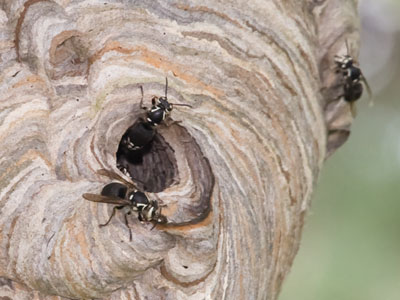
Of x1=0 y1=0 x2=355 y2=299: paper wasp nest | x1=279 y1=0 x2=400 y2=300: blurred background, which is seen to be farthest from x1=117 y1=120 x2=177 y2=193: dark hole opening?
x1=279 y1=0 x2=400 y2=300: blurred background

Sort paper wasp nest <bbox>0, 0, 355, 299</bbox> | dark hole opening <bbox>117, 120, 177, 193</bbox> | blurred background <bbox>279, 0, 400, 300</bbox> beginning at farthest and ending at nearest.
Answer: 1. blurred background <bbox>279, 0, 400, 300</bbox>
2. dark hole opening <bbox>117, 120, 177, 193</bbox>
3. paper wasp nest <bbox>0, 0, 355, 299</bbox>

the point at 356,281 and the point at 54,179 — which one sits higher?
the point at 356,281

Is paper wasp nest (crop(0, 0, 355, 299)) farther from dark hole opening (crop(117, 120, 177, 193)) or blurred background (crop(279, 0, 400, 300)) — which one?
blurred background (crop(279, 0, 400, 300))

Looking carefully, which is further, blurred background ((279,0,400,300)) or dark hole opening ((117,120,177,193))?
blurred background ((279,0,400,300))

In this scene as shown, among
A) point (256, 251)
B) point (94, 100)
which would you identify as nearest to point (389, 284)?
point (256, 251)

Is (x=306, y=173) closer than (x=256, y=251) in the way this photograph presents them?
No

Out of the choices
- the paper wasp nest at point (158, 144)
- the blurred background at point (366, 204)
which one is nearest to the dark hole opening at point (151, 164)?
the paper wasp nest at point (158, 144)

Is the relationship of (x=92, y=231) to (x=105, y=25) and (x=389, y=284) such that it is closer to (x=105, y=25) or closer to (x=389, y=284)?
(x=105, y=25)

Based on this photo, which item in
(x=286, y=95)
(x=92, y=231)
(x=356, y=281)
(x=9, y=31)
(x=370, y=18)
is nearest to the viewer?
(x=92, y=231)

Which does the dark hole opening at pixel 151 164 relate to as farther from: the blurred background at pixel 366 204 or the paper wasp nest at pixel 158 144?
the blurred background at pixel 366 204
